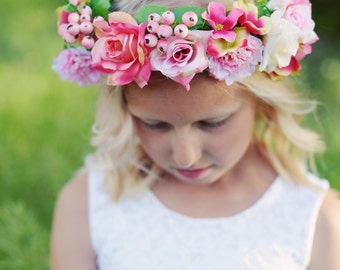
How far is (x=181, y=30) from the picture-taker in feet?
6.27

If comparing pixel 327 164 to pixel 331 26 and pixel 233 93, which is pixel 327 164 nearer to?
pixel 233 93

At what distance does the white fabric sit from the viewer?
7.60ft

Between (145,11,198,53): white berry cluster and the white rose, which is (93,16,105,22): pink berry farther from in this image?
the white rose

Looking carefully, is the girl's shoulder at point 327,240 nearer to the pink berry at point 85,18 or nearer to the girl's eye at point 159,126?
the girl's eye at point 159,126

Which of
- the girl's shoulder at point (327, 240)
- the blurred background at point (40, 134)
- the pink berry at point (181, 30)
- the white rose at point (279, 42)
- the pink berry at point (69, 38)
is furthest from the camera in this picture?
the blurred background at point (40, 134)

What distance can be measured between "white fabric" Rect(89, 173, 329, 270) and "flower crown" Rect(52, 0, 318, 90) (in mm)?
497

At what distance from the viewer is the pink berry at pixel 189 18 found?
192 centimetres

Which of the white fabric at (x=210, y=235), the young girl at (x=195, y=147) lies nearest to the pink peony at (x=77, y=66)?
the young girl at (x=195, y=147)

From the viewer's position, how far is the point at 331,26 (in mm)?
5727

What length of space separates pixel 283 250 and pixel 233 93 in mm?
525

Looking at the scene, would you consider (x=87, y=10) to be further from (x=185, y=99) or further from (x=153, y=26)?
(x=185, y=99)

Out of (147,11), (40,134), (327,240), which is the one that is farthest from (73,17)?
(40,134)

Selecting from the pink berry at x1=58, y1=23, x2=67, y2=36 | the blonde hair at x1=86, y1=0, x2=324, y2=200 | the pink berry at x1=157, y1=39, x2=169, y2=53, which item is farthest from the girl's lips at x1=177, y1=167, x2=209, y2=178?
the pink berry at x1=58, y1=23, x2=67, y2=36

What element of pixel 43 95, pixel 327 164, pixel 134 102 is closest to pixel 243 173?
pixel 134 102
